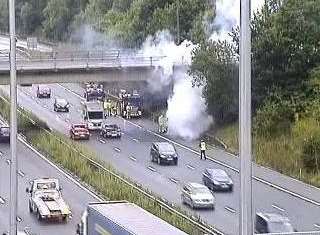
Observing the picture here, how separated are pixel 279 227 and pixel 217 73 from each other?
0.66 meters

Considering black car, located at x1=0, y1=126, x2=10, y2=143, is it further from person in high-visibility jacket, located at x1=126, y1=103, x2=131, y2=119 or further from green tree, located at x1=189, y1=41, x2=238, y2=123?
green tree, located at x1=189, y1=41, x2=238, y2=123

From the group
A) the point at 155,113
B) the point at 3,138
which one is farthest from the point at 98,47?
the point at 3,138

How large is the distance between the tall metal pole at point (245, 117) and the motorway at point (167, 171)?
913mm

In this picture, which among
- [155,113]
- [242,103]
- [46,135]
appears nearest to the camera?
[242,103]

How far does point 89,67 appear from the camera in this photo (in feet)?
9.00

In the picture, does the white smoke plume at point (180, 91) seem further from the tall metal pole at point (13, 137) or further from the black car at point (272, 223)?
the tall metal pole at point (13, 137)

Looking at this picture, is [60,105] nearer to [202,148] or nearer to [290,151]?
[202,148]

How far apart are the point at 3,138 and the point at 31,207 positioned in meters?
0.29

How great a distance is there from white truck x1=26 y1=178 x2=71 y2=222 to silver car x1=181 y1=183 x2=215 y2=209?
48cm

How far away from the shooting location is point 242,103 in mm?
1792

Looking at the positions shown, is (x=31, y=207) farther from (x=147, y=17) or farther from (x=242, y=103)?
(x=242, y=103)

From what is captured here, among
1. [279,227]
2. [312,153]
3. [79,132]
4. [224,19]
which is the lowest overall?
[279,227]

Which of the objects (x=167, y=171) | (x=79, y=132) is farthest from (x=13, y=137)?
(x=167, y=171)

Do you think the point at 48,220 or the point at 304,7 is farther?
the point at 304,7
